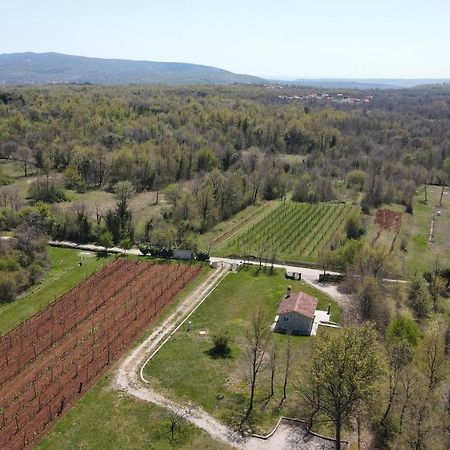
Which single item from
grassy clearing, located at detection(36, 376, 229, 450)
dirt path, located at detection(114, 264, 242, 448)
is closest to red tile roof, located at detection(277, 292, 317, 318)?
dirt path, located at detection(114, 264, 242, 448)

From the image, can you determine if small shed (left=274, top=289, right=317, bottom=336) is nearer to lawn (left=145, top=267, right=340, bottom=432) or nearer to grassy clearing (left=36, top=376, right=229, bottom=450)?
lawn (left=145, top=267, right=340, bottom=432)

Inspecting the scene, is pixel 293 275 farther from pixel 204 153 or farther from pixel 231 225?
pixel 204 153

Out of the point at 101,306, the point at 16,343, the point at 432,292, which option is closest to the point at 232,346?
the point at 101,306

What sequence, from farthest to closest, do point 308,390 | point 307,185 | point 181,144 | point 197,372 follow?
point 181,144 < point 307,185 < point 197,372 < point 308,390

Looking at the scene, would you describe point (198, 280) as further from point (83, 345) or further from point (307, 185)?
point (307, 185)

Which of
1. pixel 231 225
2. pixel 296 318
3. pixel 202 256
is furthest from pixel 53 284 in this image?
pixel 231 225

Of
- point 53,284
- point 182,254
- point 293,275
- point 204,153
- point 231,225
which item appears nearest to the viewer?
point 53,284
